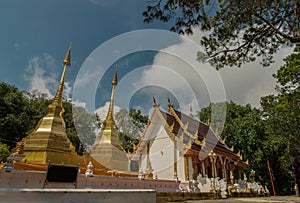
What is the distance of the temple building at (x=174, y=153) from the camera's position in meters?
15.1

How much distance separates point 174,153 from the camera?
1590 cm

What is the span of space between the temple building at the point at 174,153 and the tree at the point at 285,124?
5951 millimetres

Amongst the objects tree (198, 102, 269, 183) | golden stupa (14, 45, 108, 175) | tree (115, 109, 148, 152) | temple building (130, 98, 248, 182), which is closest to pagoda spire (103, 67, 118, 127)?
temple building (130, 98, 248, 182)

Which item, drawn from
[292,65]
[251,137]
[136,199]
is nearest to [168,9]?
[136,199]

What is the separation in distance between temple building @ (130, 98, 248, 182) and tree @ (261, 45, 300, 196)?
595 centimetres

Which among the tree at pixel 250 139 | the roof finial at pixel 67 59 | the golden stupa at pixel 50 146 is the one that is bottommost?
the golden stupa at pixel 50 146

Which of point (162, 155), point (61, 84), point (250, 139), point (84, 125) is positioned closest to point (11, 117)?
point (84, 125)

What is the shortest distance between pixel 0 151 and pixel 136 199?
1577 cm

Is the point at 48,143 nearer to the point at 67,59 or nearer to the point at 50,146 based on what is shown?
the point at 50,146

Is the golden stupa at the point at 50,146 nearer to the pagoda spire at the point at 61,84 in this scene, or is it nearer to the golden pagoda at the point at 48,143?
the golden pagoda at the point at 48,143

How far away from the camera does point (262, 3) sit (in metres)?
6.93

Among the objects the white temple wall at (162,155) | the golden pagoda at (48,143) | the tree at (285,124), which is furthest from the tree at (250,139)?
the golden pagoda at (48,143)

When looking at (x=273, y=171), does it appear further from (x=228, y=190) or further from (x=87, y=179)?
(x=87, y=179)

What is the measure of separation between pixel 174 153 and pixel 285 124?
14936 mm
